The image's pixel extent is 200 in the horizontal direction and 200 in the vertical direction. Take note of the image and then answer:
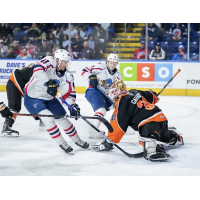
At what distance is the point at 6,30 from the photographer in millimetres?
8133

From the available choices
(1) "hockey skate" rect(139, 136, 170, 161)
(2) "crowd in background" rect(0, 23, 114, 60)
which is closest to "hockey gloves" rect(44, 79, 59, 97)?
(1) "hockey skate" rect(139, 136, 170, 161)

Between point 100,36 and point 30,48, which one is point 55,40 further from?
point 100,36

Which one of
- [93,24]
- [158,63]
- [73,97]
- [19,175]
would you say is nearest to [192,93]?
[158,63]

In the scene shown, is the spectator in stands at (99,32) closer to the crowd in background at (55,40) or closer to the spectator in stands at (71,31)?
the crowd in background at (55,40)

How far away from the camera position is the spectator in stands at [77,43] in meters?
7.73

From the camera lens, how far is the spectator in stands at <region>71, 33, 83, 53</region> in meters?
7.73

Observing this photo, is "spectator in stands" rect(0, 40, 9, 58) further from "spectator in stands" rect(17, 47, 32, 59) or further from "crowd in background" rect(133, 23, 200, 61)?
"crowd in background" rect(133, 23, 200, 61)

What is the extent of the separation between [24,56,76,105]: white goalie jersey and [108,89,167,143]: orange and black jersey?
0.57 metres

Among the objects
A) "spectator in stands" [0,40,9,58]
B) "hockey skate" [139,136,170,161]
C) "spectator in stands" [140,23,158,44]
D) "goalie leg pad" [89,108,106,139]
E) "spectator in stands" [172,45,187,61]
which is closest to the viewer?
"hockey skate" [139,136,170,161]

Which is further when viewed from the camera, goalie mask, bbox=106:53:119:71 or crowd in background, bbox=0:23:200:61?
crowd in background, bbox=0:23:200:61

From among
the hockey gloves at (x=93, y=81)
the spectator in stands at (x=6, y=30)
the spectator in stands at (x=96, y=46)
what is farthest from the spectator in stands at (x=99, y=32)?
the hockey gloves at (x=93, y=81)

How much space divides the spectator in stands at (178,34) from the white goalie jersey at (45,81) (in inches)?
181

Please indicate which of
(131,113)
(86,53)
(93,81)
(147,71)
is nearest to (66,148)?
(131,113)

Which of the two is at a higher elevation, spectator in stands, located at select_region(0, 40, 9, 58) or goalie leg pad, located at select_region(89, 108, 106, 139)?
spectator in stands, located at select_region(0, 40, 9, 58)
